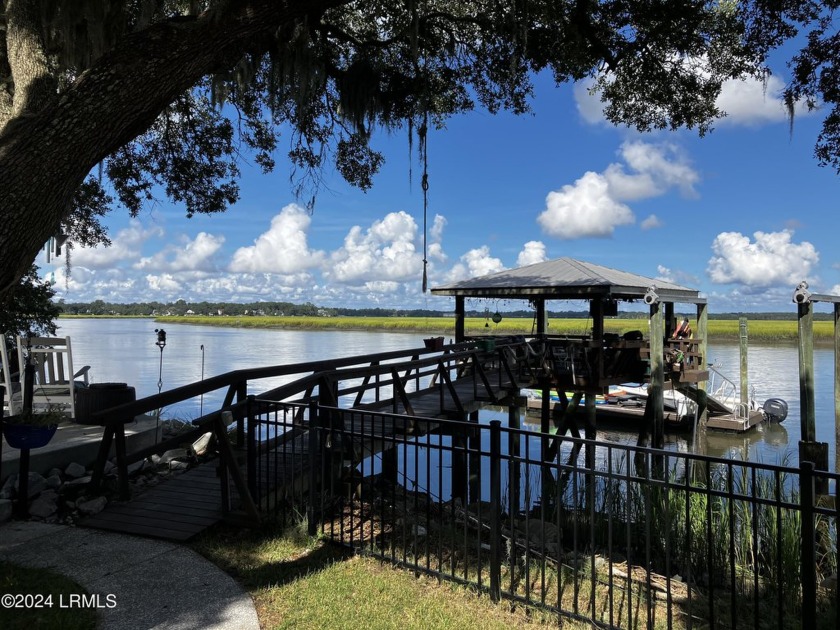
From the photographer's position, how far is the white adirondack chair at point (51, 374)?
8.71 m

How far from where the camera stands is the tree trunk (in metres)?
4.04

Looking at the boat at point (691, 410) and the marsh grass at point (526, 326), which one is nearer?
the boat at point (691, 410)

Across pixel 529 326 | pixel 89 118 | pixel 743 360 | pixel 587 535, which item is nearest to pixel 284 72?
pixel 89 118

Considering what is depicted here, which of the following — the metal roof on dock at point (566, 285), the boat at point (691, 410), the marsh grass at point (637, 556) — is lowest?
Answer: the boat at point (691, 410)

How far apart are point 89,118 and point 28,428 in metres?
2.94

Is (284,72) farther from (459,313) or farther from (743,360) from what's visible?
(743,360)

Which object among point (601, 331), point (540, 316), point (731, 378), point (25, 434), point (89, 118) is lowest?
point (731, 378)

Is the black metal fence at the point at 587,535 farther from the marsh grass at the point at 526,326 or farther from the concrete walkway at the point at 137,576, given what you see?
the marsh grass at the point at 526,326

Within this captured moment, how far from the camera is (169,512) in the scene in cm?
566

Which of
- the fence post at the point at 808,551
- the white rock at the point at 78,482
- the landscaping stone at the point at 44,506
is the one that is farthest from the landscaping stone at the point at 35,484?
the fence post at the point at 808,551

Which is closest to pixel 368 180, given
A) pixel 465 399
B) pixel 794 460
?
pixel 465 399

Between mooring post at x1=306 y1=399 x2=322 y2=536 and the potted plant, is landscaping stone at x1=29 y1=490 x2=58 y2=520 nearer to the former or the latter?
the potted plant

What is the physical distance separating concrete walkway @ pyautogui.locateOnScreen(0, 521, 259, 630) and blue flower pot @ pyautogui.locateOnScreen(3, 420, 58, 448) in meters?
0.76

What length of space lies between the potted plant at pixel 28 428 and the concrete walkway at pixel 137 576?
0.77m
